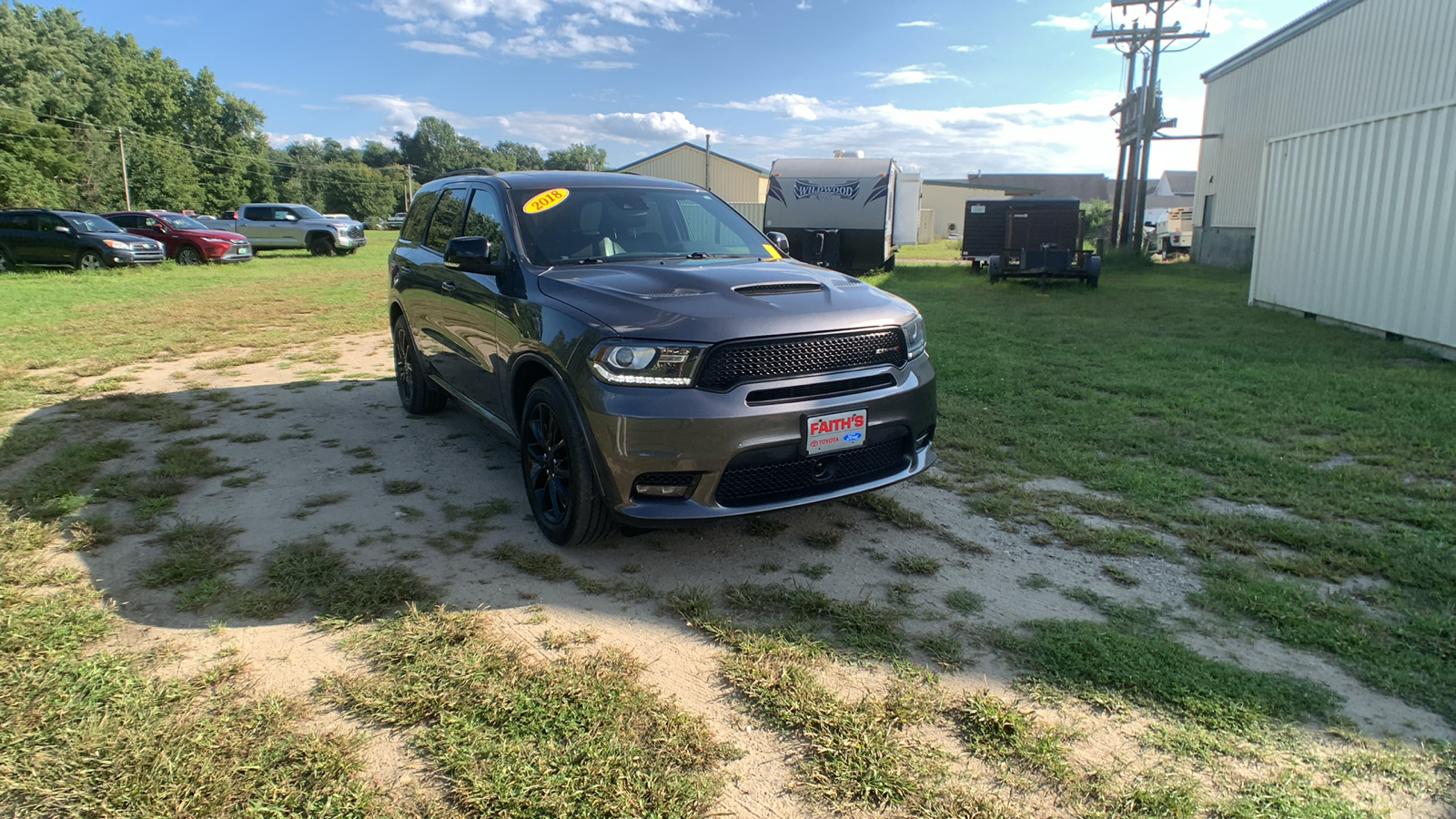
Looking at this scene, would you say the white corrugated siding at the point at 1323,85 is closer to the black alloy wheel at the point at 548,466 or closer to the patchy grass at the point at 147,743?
the black alloy wheel at the point at 548,466

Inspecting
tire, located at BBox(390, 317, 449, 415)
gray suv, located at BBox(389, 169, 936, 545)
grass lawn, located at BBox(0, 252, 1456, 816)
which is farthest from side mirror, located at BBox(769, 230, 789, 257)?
tire, located at BBox(390, 317, 449, 415)

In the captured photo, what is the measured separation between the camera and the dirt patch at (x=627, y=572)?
8.57 ft

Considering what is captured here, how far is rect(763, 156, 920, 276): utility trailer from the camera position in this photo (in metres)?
19.9

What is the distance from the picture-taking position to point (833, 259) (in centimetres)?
2012

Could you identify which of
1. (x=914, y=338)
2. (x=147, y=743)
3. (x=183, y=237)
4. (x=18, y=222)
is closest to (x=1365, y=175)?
(x=914, y=338)

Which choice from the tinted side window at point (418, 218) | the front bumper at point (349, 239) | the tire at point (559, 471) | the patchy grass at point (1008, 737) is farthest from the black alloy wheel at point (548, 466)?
the front bumper at point (349, 239)

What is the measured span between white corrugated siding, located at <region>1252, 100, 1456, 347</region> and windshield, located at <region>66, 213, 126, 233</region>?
80.8 ft

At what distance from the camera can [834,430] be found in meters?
3.43

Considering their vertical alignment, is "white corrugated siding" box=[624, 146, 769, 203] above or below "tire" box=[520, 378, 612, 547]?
above

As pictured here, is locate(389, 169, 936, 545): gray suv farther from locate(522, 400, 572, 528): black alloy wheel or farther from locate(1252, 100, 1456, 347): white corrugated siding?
locate(1252, 100, 1456, 347): white corrugated siding

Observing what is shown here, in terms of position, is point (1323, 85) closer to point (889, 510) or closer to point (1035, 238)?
point (1035, 238)

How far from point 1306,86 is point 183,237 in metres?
30.0

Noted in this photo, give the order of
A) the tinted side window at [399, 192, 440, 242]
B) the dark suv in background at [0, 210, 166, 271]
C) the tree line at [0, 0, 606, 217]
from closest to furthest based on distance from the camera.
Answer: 1. the tinted side window at [399, 192, 440, 242]
2. the dark suv in background at [0, 210, 166, 271]
3. the tree line at [0, 0, 606, 217]

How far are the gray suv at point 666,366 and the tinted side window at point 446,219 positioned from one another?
56cm
